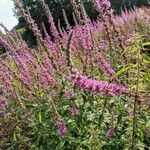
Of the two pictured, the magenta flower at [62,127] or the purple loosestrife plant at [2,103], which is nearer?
the magenta flower at [62,127]

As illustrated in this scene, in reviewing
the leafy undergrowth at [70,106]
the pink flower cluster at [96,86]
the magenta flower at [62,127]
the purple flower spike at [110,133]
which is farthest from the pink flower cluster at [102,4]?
the pink flower cluster at [96,86]

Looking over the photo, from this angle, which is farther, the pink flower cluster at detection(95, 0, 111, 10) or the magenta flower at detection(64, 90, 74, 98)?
the pink flower cluster at detection(95, 0, 111, 10)

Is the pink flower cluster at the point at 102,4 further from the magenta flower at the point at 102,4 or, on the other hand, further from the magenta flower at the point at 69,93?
the magenta flower at the point at 69,93

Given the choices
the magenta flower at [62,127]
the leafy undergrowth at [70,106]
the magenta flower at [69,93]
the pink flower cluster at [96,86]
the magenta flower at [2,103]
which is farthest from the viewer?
the magenta flower at [2,103]

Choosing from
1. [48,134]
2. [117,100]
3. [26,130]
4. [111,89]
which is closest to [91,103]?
[117,100]

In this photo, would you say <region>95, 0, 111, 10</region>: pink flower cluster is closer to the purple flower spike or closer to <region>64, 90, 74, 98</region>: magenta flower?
<region>64, 90, 74, 98</region>: magenta flower

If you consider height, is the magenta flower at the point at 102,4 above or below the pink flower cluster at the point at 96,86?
below

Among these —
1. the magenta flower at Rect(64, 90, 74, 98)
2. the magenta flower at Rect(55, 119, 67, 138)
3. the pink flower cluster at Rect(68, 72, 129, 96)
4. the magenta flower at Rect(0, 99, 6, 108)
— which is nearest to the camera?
the pink flower cluster at Rect(68, 72, 129, 96)

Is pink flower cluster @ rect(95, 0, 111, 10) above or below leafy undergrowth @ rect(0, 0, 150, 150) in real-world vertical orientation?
above

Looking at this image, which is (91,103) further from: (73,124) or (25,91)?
(25,91)

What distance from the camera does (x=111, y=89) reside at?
10.3ft

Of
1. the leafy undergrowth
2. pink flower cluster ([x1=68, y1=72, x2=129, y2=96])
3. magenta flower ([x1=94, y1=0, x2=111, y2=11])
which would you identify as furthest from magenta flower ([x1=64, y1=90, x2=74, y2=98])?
pink flower cluster ([x1=68, y1=72, x2=129, y2=96])

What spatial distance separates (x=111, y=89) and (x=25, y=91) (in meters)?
3.57

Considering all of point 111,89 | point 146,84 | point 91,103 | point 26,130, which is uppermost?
point 111,89
